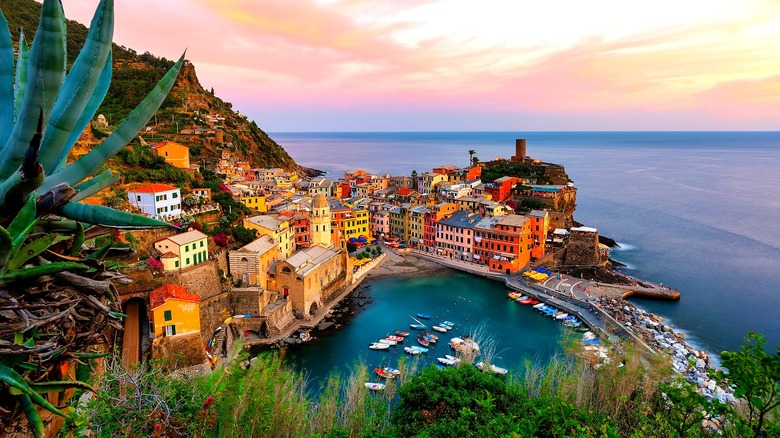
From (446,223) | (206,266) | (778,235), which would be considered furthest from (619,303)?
(778,235)

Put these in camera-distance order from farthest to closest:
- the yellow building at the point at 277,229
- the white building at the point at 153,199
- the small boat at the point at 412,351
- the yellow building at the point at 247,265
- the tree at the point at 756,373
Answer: the yellow building at the point at 277,229 → the yellow building at the point at 247,265 → the white building at the point at 153,199 → the small boat at the point at 412,351 → the tree at the point at 756,373

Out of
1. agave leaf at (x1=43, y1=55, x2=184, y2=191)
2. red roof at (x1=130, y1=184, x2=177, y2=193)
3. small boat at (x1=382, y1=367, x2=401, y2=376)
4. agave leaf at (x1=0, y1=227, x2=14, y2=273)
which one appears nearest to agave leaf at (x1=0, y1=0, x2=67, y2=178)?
agave leaf at (x1=43, y1=55, x2=184, y2=191)

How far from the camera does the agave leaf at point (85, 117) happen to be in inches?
105

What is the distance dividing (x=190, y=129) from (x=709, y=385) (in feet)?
157

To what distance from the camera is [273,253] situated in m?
25.7

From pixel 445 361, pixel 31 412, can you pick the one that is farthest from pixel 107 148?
pixel 445 361

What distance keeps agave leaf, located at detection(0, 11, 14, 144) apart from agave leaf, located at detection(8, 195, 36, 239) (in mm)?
798

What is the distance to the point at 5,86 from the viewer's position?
2.65 meters

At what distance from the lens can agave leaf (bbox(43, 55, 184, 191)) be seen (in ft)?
8.20

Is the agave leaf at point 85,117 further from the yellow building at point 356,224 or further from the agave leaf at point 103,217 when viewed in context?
the yellow building at point 356,224

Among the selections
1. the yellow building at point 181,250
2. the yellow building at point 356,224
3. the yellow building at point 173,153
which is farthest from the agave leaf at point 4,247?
the yellow building at point 356,224

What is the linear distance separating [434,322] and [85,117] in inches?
947

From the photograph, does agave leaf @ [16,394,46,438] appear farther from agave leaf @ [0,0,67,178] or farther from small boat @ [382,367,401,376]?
small boat @ [382,367,401,376]

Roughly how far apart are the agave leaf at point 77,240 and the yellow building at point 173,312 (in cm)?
1568
